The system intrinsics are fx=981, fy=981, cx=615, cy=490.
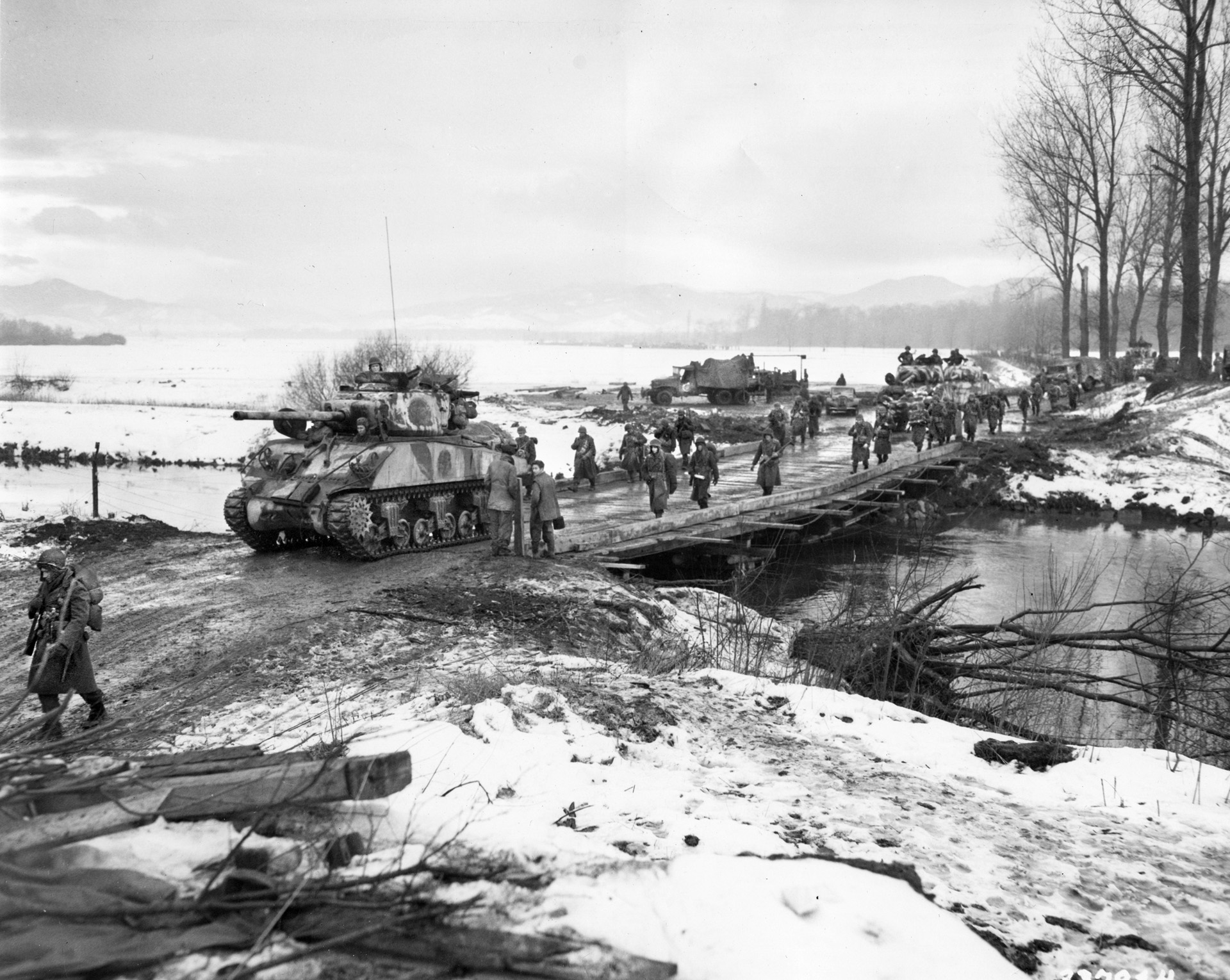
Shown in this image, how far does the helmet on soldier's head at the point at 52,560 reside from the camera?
733cm

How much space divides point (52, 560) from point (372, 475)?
20.7 feet

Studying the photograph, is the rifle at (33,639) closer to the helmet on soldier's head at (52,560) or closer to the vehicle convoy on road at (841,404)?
the helmet on soldier's head at (52,560)

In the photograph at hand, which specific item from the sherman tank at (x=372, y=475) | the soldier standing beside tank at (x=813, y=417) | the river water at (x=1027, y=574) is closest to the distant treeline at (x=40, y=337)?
the soldier standing beside tank at (x=813, y=417)

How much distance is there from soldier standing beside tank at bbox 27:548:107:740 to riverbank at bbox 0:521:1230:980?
0.70m

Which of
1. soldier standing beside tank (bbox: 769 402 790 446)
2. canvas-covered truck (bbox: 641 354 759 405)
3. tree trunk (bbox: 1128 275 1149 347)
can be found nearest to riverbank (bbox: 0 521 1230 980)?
soldier standing beside tank (bbox: 769 402 790 446)

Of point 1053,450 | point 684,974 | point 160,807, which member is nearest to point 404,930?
point 684,974

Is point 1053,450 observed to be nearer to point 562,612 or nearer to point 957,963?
point 562,612

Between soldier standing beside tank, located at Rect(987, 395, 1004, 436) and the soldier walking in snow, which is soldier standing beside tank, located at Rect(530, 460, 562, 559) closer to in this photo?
the soldier walking in snow

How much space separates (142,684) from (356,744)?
4137mm

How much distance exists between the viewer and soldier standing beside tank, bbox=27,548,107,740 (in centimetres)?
700

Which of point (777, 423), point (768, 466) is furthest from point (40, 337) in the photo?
point (768, 466)

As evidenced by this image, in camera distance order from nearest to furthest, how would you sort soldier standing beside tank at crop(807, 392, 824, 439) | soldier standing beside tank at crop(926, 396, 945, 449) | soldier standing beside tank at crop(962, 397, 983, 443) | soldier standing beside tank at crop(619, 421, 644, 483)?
soldier standing beside tank at crop(619, 421, 644, 483) < soldier standing beside tank at crop(926, 396, 945, 449) < soldier standing beside tank at crop(962, 397, 983, 443) < soldier standing beside tank at crop(807, 392, 824, 439)

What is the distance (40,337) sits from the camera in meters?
110

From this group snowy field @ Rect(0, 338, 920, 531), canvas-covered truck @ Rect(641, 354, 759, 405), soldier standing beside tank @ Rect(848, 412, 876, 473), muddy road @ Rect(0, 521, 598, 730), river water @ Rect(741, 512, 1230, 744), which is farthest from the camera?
canvas-covered truck @ Rect(641, 354, 759, 405)
